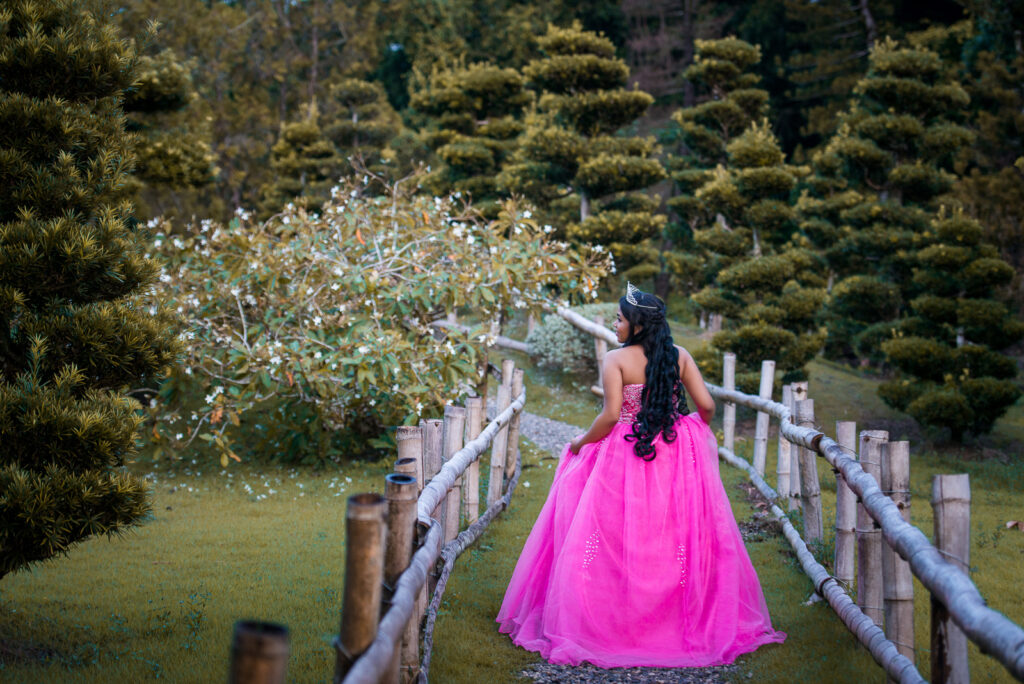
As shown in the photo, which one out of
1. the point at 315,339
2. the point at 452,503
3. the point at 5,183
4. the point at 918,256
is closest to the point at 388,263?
the point at 315,339

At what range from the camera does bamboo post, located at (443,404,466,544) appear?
188 inches

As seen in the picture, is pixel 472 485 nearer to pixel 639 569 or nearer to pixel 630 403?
pixel 630 403

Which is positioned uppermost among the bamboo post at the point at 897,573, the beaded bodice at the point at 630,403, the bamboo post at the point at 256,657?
the bamboo post at the point at 256,657

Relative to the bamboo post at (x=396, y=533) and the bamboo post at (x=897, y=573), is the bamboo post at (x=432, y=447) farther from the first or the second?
the bamboo post at (x=897, y=573)

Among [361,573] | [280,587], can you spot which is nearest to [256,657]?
[361,573]

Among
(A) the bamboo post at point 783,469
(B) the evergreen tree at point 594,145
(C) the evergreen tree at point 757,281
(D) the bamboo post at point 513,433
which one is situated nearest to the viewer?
(A) the bamboo post at point 783,469

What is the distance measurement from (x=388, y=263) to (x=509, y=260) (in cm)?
113

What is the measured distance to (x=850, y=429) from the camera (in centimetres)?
461

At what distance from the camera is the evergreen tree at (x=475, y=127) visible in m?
17.4

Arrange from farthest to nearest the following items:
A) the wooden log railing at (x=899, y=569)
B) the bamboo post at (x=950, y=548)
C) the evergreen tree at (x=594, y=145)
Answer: the evergreen tree at (x=594, y=145) < the bamboo post at (x=950, y=548) < the wooden log railing at (x=899, y=569)

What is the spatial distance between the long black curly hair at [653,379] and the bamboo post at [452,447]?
3.36 feet

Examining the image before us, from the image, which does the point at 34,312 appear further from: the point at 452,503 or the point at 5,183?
the point at 452,503

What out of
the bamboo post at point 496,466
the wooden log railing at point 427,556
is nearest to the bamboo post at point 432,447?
the wooden log railing at point 427,556

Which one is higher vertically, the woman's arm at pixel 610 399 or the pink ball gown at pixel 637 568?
the woman's arm at pixel 610 399
